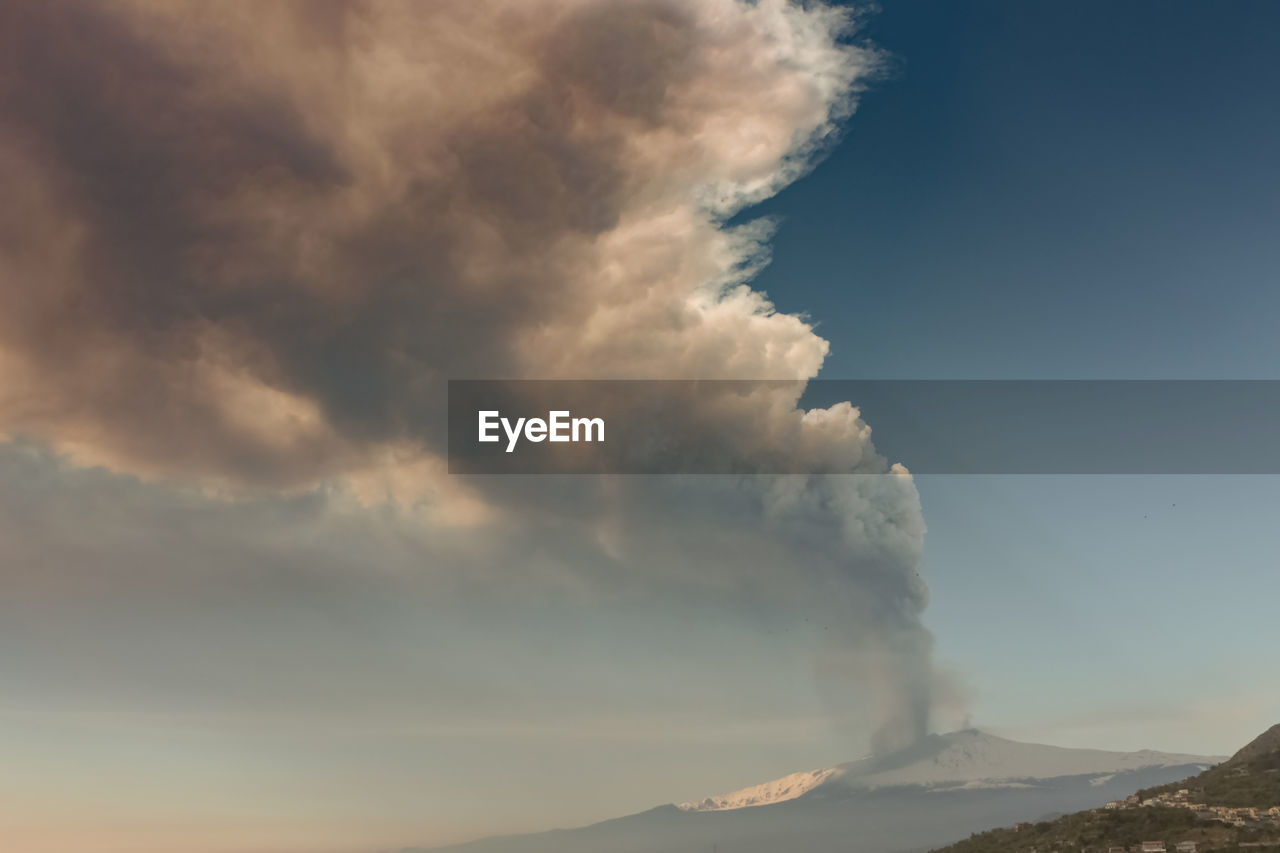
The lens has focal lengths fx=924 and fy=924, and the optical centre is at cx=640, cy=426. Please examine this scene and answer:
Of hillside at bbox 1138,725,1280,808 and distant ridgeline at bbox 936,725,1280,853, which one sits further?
hillside at bbox 1138,725,1280,808

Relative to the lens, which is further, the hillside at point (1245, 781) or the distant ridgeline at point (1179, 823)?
the hillside at point (1245, 781)

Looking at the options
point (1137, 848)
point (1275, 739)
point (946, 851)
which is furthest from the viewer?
point (1275, 739)

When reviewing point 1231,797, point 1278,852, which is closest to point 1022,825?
point 1231,797

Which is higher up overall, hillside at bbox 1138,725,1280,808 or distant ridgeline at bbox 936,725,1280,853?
hillside at bbox 1138,725,1280,808

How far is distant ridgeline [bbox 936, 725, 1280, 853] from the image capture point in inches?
4894

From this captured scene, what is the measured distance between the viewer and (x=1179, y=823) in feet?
441

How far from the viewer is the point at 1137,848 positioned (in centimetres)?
12719

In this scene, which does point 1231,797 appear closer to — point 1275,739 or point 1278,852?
→ point 1278,852

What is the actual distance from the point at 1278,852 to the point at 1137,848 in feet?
58.5

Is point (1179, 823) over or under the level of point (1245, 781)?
under

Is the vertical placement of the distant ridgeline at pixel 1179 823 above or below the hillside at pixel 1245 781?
below

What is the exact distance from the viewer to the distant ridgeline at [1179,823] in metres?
124

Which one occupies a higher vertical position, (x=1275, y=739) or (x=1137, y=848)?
(x=1275, y=739)

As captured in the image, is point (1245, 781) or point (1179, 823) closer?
point (1179, 823)
